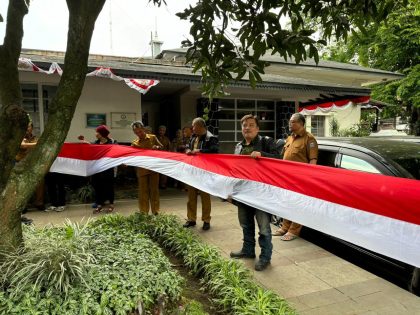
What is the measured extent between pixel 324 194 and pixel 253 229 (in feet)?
4.68

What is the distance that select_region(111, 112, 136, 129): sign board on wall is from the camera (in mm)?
9641

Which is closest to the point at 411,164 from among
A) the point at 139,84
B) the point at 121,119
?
the point at 139,84

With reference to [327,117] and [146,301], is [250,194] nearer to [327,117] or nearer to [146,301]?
[146,301]

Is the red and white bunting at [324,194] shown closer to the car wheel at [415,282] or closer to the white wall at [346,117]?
the car wheel at [415,282]

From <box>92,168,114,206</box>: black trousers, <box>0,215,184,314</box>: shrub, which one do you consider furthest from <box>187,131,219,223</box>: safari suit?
<box>92,168,114,206</box>: black trousers

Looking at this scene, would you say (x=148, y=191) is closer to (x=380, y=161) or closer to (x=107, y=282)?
(x=107, y=282)

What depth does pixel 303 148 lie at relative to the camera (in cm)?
489

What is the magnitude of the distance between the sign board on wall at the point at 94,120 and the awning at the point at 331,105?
25.9 feet

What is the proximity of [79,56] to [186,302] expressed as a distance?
2442 millimetres

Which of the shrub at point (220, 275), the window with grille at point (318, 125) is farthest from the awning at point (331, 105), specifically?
the shrub at point (220, 275)

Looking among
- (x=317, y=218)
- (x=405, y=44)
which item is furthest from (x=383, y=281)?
(x=405, y=44)

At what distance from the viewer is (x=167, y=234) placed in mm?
4988

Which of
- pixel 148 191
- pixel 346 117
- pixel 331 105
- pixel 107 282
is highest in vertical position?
pixel 331 105

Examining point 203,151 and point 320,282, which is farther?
point 203,151
